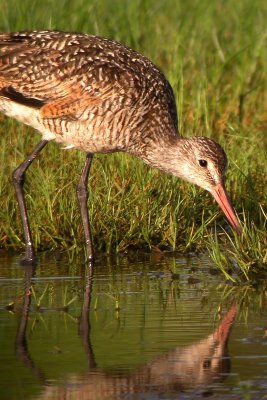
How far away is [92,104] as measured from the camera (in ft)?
31.5

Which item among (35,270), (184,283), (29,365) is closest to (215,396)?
(29,365)

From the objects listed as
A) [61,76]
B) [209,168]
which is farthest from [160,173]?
[61,76]

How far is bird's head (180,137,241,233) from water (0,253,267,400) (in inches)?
17.1

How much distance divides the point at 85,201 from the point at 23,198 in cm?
50

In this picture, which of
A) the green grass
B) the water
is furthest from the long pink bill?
the water

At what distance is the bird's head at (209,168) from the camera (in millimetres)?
9438

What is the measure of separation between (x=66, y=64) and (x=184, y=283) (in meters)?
2.09

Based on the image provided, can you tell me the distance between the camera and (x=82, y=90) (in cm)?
964

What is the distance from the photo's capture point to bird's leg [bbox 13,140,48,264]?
9.49 metres

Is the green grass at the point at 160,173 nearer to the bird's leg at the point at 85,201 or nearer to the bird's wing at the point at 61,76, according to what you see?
the bird's leg at the point at 85,201

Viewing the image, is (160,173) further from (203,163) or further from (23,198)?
(23,198)

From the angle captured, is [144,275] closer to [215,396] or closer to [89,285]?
[89,285]

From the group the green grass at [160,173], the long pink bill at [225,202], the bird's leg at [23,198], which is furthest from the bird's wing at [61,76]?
the long pink bill at [225,202]

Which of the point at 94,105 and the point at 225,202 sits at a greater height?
the point at 94,105
